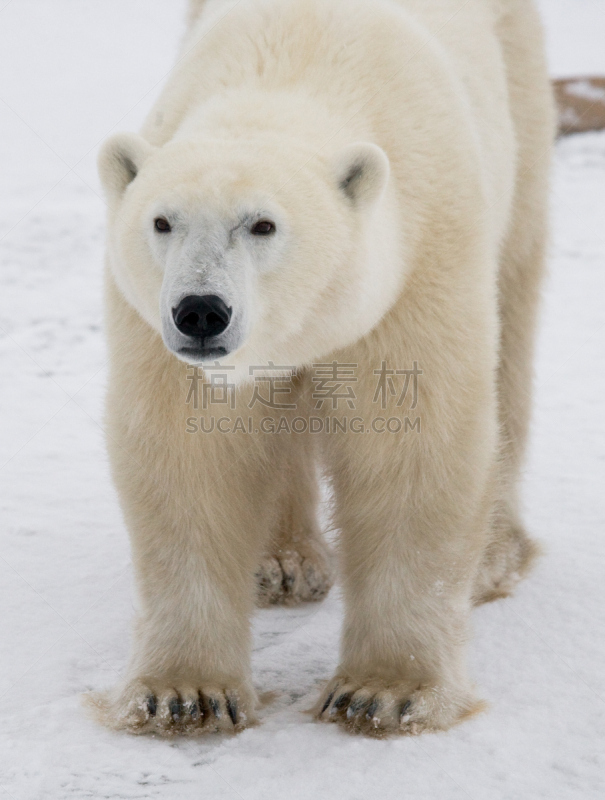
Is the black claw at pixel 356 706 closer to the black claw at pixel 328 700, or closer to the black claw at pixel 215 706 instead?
the black claw at pixel 328 700

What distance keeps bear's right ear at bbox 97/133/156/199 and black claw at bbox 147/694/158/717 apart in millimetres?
1311

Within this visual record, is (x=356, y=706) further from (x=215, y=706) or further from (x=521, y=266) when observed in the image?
(x=521, y=266)

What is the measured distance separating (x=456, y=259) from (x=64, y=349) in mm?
4114

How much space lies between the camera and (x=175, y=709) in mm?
2627

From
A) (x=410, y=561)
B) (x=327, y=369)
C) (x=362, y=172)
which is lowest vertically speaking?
(x=410, y=561)

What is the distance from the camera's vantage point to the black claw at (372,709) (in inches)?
103

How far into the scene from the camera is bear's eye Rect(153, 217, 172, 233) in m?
2.26

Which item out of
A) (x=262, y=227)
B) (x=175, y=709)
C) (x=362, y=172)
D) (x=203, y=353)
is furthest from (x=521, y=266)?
(x=175, y=709)

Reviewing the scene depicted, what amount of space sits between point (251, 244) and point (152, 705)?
1.26 meters

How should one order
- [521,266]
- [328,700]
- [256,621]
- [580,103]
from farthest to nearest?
[580,103], [521,266], [256,621], [328,700]

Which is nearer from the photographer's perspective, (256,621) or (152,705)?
(152,705)

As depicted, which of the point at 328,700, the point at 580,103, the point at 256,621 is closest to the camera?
the point at 328,700

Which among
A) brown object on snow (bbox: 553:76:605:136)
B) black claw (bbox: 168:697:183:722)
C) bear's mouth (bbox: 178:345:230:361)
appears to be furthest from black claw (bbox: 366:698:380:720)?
brown object on snow (bbox: 553:76:605:136)

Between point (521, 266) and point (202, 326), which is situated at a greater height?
point (521, 266)
